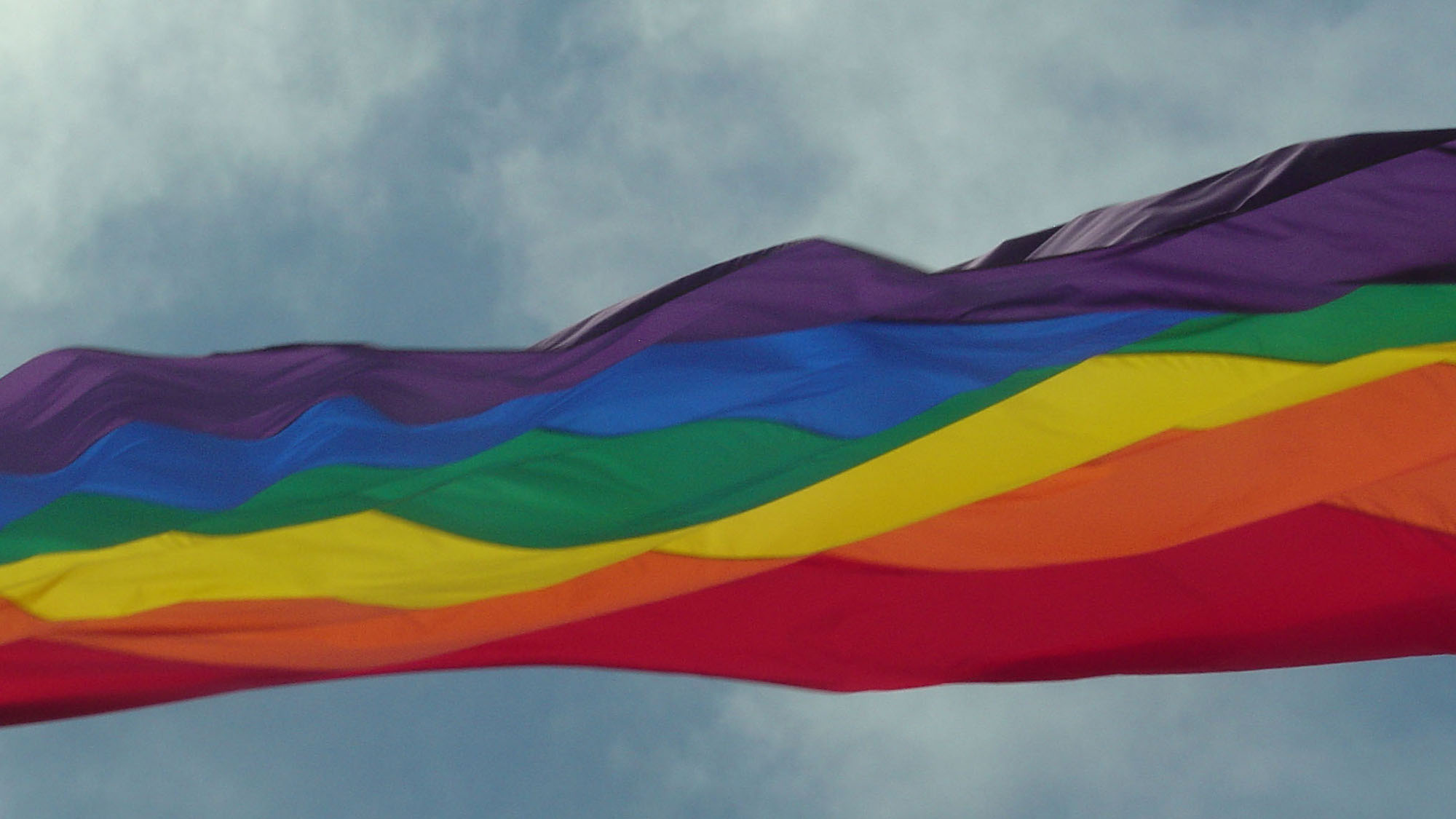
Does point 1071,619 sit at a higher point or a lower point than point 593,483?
lower

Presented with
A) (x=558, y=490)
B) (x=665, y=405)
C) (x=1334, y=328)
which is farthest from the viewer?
(x=665, y=405)

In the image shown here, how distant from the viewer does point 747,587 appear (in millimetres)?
6688

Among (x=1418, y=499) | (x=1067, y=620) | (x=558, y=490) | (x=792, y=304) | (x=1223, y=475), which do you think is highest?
(x=792, y=304)

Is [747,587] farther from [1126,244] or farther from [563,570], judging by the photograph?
[1126,244]

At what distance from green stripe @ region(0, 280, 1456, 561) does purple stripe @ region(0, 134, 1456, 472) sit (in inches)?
6.5

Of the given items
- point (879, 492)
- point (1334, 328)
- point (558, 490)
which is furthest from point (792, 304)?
point (1334, 328)

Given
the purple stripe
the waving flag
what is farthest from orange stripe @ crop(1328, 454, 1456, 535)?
the purple stripe

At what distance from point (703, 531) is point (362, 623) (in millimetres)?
1234

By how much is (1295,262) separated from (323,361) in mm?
3573

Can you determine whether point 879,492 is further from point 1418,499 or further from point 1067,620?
point 1418,499

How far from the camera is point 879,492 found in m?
6.66

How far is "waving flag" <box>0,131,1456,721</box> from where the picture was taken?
6.34 metres

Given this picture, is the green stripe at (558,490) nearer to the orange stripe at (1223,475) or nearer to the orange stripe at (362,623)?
the orange stripe at (362,623)

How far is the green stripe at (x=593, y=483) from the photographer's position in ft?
21.2
